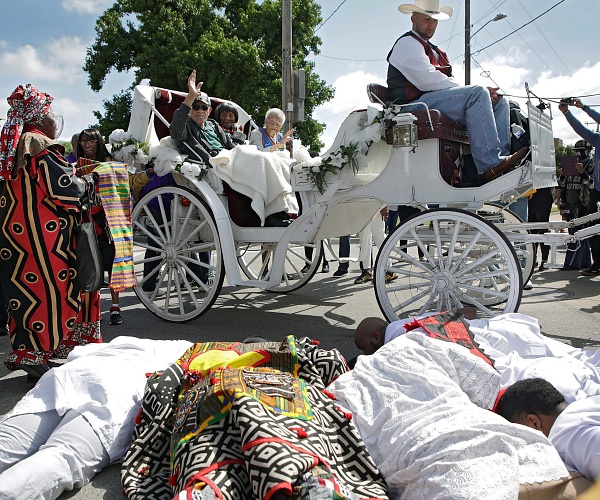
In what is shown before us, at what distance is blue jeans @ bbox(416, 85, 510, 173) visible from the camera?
405cm

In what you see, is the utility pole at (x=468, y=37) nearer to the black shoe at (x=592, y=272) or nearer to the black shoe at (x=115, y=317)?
the black shoe at (x=592, y=272)

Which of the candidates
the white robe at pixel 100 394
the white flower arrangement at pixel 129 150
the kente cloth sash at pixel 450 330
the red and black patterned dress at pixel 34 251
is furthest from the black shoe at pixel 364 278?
the white robe at pixel 100 394

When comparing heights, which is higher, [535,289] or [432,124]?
[432,124]

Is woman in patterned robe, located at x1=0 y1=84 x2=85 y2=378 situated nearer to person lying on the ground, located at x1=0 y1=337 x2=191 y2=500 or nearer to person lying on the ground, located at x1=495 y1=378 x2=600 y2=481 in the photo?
person lying on the ground, located at x1=0 y1=337 x2=191 y2=500

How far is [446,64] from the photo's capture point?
15.3ft

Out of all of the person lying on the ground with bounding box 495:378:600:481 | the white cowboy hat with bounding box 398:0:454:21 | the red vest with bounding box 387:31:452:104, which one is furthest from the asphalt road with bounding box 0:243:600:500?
the white cowboy hat with bounding box 398:0:454:21

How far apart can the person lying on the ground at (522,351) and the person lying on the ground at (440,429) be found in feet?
0.95

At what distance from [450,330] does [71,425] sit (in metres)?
1.91

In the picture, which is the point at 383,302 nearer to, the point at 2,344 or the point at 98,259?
the point at 98,259

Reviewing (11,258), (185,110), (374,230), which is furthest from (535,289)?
(11,258)

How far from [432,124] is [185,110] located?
7.81 feet

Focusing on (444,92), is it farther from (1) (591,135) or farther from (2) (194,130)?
(1) (591,135)

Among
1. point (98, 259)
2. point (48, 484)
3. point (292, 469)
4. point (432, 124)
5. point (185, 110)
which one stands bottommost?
point (48, 484)

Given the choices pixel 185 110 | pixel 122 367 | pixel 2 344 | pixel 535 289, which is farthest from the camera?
pixel 535 289
